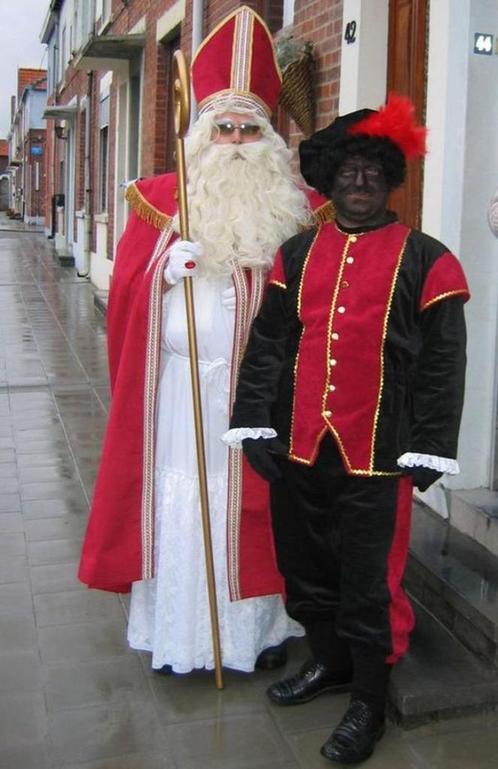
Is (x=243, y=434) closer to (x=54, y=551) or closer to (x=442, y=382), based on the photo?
(x=442, y=382)

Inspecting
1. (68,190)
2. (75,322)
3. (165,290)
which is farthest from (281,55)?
(68,190)

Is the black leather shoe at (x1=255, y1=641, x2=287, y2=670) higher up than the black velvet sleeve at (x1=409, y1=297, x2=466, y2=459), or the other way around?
the black velvet sleeve at (x1=409, y1=297, x2=466, y2=459)

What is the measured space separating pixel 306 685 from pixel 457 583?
728mm

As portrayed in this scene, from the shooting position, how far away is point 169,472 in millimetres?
3553

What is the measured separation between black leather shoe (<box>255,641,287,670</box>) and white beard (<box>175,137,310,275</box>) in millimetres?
1418

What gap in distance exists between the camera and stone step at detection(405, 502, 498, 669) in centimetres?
351

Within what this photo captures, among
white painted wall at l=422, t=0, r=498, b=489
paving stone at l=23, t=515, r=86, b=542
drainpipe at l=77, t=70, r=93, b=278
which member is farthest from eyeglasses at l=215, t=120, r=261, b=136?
drainpipe at l=77, t=70, r=93, b=278

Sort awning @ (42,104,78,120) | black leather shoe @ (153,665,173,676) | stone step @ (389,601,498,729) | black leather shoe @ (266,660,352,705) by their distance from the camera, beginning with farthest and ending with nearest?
awning @ (42,104,78,120) → black leather shoe @ (153,665,173,676) → black leather shoe @ (266,660,352,705) → stone step @ (389,601,498,729)

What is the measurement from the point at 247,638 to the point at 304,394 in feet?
3.32

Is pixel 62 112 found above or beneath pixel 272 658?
above

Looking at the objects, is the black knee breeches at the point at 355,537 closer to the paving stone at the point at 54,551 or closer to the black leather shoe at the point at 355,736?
the black leather shoe at the point at 355,736

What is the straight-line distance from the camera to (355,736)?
3.09 metres

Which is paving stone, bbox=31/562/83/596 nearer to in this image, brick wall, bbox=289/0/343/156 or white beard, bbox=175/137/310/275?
white beard, bbox=175/137/310/275

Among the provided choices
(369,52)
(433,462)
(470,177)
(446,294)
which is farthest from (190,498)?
(369,52)
